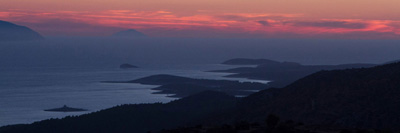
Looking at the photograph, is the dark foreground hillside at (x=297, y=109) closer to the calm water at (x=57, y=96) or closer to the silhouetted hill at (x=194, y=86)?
the calm water at (x=57, y=96)

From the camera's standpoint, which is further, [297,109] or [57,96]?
[57,96]

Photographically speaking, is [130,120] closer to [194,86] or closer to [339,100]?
[339,100]

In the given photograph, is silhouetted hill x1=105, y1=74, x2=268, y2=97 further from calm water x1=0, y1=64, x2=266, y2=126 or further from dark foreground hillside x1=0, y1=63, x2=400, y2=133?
dark foreground hillside x1=0, y1=63, x2=400, y2=133

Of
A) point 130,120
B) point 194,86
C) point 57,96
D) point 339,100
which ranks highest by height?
point 194,86

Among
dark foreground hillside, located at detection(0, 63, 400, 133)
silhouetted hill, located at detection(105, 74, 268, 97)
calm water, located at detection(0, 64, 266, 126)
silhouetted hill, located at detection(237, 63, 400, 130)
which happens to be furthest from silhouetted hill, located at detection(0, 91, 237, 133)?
silhouetted hill, located at detection(105, 74, 268, 97)

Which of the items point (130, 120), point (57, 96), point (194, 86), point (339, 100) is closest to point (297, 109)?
point (339, 100)

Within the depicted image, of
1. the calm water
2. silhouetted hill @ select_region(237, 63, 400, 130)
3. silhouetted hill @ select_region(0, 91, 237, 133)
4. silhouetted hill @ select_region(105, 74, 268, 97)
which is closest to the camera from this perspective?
silhouetted hill @ select_region(237, 63, 400, 130)
